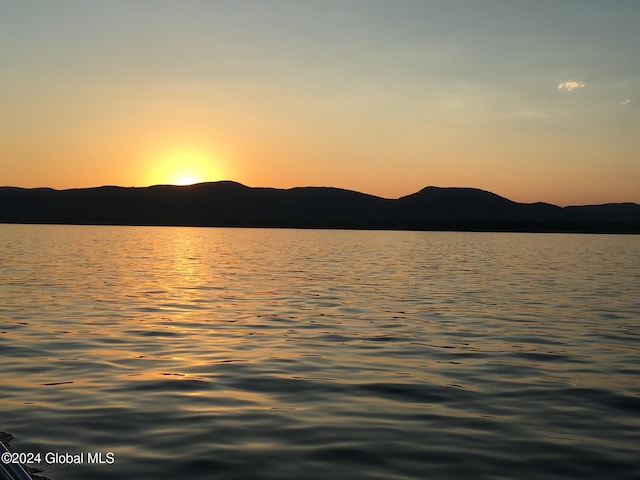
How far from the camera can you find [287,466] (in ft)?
28.6

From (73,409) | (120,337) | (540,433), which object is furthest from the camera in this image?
(120,337)

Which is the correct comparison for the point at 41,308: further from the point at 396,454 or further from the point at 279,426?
the point at 396,454

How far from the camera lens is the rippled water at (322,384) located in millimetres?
9109

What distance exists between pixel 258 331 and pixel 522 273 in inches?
1124

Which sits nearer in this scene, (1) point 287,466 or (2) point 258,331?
(1) point 287,466

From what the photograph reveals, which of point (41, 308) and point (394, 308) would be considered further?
point (394, 308)

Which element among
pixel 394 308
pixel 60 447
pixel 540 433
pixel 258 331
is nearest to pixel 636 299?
pixel 394 308

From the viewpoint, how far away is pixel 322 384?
43.3 ft

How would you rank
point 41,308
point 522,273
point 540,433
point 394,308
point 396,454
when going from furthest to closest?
point 522,273 → point 394,308 → point 41,308 → point 540,433 → point 396,454

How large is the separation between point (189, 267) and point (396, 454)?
38020 mm

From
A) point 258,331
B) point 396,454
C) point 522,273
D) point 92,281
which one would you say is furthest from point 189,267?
point 396,454

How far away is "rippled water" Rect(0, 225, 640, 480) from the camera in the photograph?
9.11 meters

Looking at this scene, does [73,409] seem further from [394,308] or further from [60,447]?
[394,308]

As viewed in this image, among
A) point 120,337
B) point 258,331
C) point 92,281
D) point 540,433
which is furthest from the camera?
point 92,281
